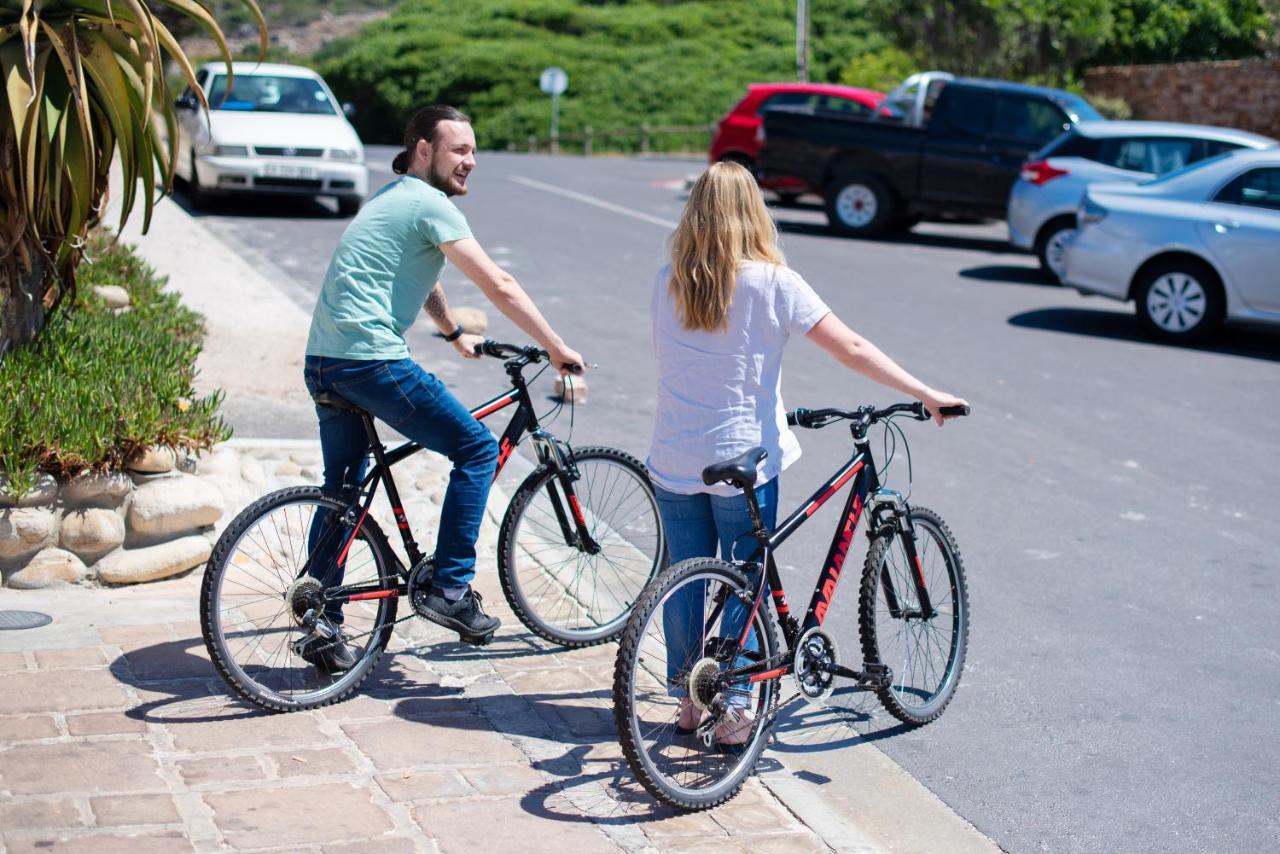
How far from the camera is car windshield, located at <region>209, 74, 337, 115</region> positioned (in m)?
17.7

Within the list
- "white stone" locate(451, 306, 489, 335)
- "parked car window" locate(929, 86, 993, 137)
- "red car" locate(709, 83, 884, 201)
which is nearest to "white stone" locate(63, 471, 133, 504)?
"white stone" locate(451, 306, 489, 335)

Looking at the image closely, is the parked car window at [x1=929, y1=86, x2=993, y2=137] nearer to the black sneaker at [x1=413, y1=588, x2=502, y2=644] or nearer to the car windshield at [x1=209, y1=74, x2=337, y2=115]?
the car windshield at [x1=209, y1=74, x2=337, y2=115]

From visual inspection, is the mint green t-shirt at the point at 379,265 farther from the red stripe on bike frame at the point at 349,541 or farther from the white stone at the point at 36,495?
the white stone at the point at 36,495

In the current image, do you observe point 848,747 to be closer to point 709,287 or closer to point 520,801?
point 520,801

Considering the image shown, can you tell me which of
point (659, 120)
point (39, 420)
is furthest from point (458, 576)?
point (659, 120)

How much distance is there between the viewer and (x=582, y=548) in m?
5.67

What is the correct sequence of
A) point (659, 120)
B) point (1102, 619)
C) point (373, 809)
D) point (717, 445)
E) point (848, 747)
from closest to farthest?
point (373, 809) < point (717, 445) < point (848, 747) < point (1102, 619) < point (659, 120)

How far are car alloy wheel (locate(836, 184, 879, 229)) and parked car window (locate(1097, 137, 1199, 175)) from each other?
345cm

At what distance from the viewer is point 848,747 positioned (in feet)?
16.4

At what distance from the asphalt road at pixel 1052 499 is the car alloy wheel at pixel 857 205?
156 centimetres

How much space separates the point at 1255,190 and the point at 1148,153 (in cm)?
331

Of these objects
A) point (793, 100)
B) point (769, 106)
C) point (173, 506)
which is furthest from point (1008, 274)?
point (173, 506)

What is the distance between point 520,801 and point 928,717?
154cm

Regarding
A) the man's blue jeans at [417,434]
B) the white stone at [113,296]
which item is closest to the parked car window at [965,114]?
the white stone at [113,296]
